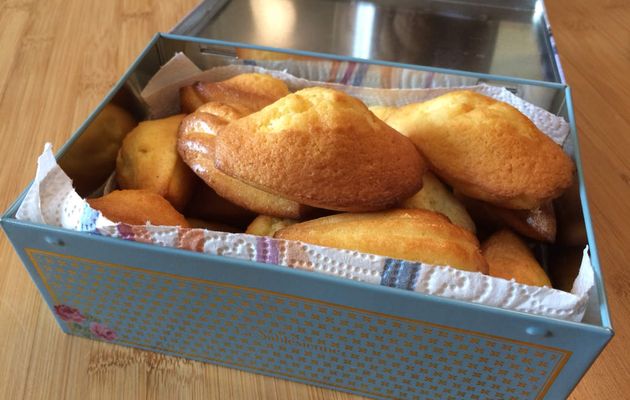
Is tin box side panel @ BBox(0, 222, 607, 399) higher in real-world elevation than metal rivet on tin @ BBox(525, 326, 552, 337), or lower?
lower

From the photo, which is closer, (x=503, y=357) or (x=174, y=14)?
(x=503, y=357)

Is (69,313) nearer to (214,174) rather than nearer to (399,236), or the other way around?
(214,174)

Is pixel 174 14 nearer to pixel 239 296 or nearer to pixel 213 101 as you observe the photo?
pixel 213 101

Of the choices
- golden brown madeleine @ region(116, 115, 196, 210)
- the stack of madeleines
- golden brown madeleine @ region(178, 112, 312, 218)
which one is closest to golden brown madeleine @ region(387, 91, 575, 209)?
the stack of madeleines

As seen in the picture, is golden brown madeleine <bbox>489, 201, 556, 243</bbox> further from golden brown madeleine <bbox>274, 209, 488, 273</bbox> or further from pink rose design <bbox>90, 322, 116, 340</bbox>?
pink rose design <bbox>90, 322, 116, 340</bbox>

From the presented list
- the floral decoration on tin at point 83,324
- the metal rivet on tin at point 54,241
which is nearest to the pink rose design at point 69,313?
the floral decoration on tin at point 83,324

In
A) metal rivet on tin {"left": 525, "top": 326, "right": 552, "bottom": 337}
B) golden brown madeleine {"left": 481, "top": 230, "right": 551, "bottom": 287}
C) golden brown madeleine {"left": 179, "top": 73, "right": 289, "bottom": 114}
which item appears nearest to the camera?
metal rivet on tin {"left": 525, "top": 326, "right": 552, "bottom": 337}

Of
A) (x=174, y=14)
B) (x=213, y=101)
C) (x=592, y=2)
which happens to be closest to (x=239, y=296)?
(x=213, y=101)
